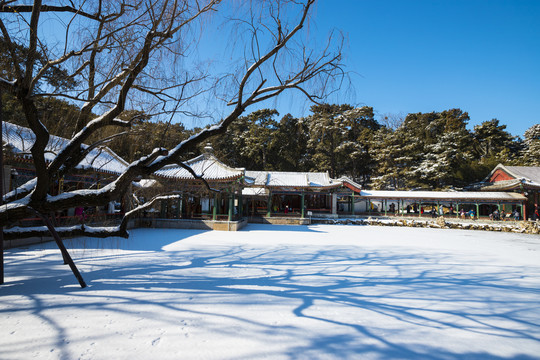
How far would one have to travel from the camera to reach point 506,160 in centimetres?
2500

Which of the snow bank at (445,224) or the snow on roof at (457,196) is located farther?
the snow on roof at (457,196)

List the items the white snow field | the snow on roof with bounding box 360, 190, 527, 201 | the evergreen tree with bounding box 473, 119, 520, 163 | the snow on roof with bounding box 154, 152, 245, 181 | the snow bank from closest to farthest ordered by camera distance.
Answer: the white snow field < the snow on roof with bounding box 154, 152, 245, 181 < the snow bank < the snow on roof with bounding box 360, 190, 527, 201 < the evergreen tree with bounding box 473, 119, 520, 163

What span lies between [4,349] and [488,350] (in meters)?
4.30

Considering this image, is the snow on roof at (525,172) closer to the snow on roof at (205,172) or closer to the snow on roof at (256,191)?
the snow on roof at (256,191)

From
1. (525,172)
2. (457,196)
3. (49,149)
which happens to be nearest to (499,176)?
(525,172)

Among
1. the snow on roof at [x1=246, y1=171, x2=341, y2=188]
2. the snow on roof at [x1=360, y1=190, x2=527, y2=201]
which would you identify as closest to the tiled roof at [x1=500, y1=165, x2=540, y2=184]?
the snow on roof at [x1=360, y1=190, x2=527, y2=201]

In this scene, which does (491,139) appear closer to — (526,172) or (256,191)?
(526,172)

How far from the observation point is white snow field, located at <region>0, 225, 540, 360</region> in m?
2.42

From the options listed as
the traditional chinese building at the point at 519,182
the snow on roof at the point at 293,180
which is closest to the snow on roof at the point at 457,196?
the traditional chinese building at the point at 519,182

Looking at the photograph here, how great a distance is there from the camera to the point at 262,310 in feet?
10.7

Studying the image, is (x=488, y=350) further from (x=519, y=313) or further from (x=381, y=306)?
(x=519, y=313)

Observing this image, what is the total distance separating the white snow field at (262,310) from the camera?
242cm

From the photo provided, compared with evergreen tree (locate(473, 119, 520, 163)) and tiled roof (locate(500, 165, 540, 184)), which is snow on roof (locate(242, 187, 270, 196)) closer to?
tiled roof (locate(500, 165, 540, 184))

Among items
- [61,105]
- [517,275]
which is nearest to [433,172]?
[517,275]
